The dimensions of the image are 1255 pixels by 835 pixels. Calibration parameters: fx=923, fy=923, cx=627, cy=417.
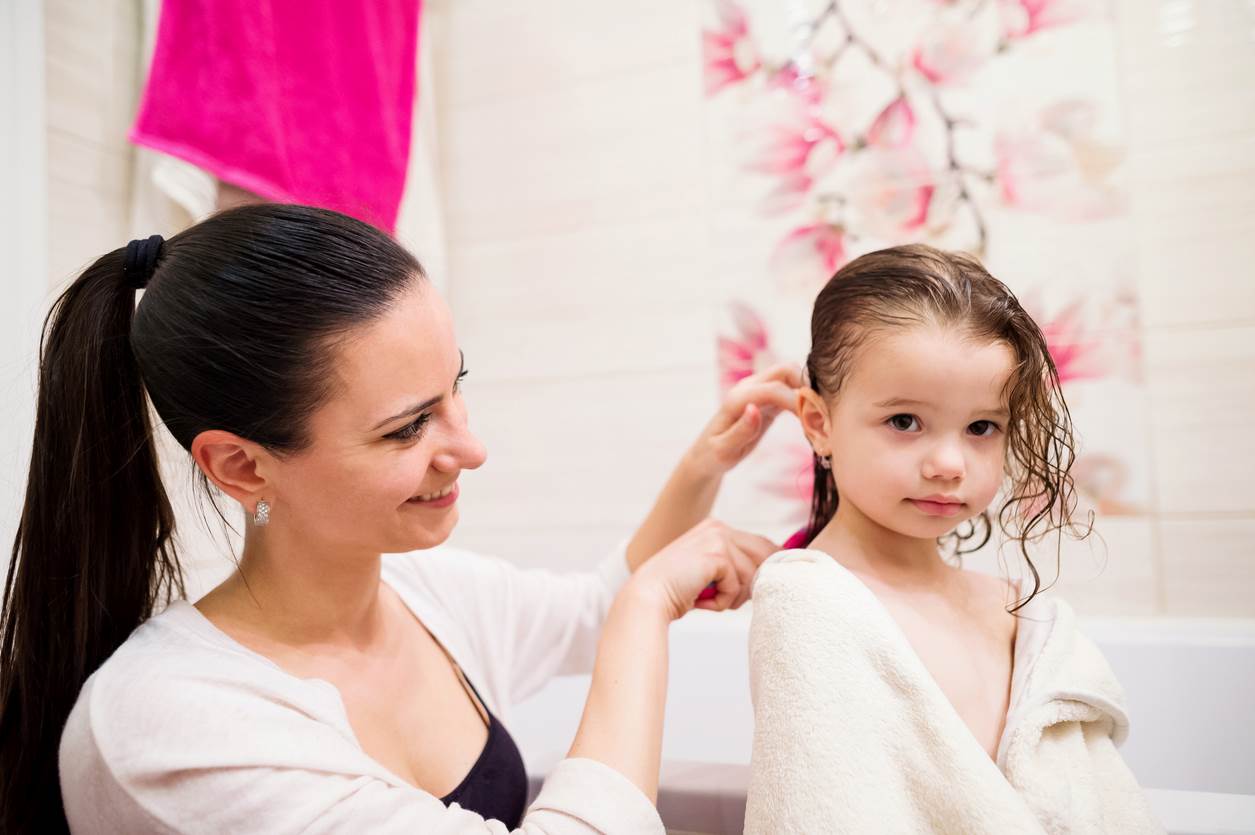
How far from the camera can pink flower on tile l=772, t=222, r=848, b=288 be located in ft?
5.74

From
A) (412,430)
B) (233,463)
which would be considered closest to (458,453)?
(412,430)

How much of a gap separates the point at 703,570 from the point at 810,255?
0.98m

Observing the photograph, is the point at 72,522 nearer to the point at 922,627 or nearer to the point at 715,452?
the point at 715,452

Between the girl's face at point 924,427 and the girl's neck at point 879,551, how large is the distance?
0.04 metres

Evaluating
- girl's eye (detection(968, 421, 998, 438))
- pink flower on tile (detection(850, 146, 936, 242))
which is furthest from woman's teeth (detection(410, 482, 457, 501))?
pink flower on tile (detection(850, 146, 936, 242))

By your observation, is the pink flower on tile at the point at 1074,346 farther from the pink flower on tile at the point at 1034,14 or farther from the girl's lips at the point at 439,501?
the girl's lips at the point at 439,501

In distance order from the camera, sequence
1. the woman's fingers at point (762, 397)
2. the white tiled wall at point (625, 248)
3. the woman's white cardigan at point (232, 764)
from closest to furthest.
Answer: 1. the woman's white cardigan at point (232, 764)
2. the woman's fingers at point (762, 397)
3. the white tiled wall at point (625, 248)

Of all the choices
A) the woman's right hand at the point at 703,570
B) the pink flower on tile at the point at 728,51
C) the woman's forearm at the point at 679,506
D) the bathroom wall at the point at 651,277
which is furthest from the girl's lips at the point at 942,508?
the pink flower on tile at the point at 728,51

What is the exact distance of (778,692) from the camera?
0.80 m

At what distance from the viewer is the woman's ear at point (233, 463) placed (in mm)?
817

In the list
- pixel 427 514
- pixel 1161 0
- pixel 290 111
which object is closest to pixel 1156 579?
pixel 1161 0

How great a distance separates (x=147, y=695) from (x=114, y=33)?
1.24m

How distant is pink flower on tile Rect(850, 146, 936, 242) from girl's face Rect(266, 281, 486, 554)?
1.08 meters

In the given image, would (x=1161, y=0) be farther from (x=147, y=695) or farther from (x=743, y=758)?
(x=147, y=695)
